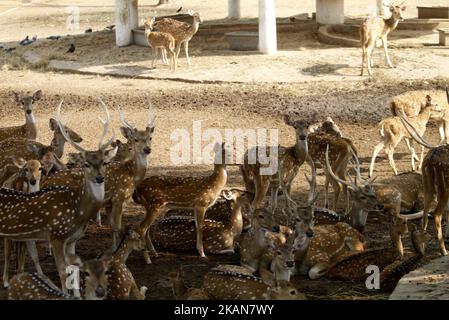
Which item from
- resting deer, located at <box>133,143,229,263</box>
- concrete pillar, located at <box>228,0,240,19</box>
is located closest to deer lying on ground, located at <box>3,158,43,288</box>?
resting deer, located at <box>133,143,229,263</box>

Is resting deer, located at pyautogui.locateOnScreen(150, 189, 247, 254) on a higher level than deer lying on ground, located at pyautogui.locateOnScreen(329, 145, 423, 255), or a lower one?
lower

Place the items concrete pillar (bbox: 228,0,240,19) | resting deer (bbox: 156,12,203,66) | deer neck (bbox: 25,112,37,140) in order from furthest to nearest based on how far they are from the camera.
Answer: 1. concrete pillar (bbox: 228,0,240,19)
2. resting deer (bbox: 156,12,203,66)
3. deer neck (bbox: 25,112,37,140)

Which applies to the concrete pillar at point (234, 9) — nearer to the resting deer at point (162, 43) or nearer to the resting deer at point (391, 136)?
the resting deer at point (162, 43)

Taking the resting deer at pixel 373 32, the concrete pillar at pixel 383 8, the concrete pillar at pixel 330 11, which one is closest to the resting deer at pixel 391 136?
the resting deer at pixel 373 32

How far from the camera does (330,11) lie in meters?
24.3

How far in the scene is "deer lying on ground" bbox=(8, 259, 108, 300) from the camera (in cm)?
808

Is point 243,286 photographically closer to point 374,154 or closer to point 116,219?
point 116,219

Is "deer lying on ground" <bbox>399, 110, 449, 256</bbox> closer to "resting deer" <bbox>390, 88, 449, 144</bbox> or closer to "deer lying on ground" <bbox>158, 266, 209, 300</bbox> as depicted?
"deer lying on ground" <bbox>158, 266, 209, 300</bbox>

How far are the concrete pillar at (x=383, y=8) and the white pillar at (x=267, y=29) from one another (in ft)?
10.7

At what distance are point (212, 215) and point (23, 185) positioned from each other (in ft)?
6.62

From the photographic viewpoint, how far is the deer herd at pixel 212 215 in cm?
896

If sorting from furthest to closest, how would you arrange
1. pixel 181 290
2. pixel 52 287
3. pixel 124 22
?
pixel 124 22, pixel 181 290, pixel 52 287

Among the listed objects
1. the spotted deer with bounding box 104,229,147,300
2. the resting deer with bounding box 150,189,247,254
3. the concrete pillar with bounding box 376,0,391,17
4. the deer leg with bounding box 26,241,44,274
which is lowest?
the resting deer with bounding box 150,189,247,254

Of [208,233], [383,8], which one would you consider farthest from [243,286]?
[383,8]
